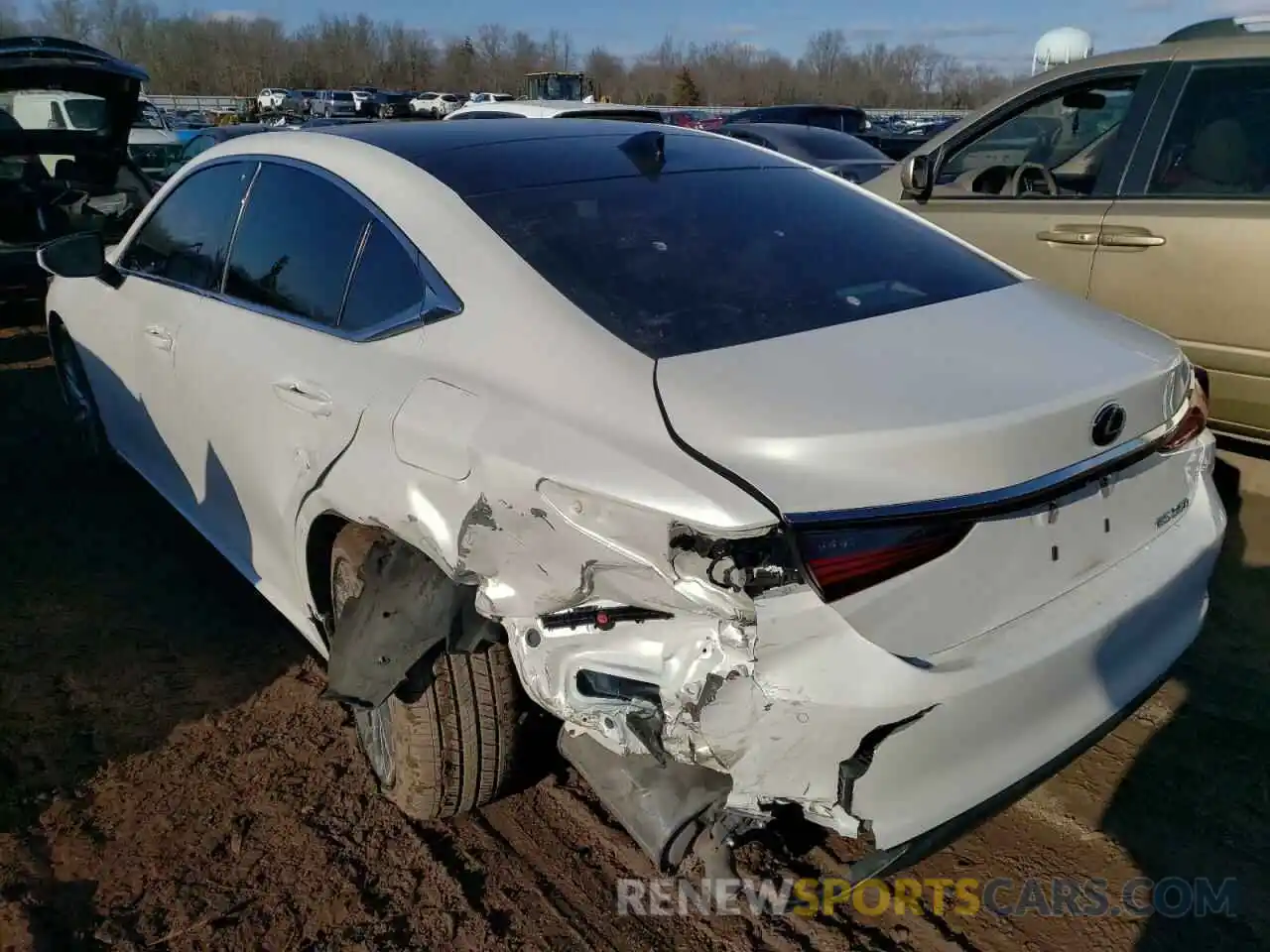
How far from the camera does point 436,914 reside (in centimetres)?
234

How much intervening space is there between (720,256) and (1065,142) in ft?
12.9

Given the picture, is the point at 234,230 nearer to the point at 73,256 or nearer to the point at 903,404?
the point at 73,256

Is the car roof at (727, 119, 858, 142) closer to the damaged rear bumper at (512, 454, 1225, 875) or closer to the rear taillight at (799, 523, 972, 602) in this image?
the damaged rear bumper at (512, 454, 1225, 875)

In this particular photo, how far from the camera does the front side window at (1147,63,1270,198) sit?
372 cm

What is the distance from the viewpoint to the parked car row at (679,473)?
1.74 meters

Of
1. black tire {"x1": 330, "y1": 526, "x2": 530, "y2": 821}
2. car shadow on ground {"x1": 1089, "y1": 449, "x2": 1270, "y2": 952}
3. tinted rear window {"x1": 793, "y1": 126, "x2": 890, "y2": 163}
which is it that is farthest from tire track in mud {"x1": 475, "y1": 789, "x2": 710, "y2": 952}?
tinted rear window {"x1": 793, "y1": 126, "x2": 890, "y2": 163}

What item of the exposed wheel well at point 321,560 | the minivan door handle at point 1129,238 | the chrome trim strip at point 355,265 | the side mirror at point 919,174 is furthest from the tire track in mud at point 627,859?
the side mirror at point 919,174

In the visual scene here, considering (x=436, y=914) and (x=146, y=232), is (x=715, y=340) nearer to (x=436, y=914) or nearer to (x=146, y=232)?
(x=436, y=914)

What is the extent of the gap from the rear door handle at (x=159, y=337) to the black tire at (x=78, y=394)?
4.13 ft

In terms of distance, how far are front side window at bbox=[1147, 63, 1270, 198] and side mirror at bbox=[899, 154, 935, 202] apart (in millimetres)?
900

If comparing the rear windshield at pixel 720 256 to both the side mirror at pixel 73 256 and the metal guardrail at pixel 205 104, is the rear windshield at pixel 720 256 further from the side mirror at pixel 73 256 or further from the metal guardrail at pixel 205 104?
the metal guardrail at pixel 205 104

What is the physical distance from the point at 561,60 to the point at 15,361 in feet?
302

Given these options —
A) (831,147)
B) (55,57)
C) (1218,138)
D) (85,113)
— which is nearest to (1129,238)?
(1218,138)

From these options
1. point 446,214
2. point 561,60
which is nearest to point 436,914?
point 446,214
